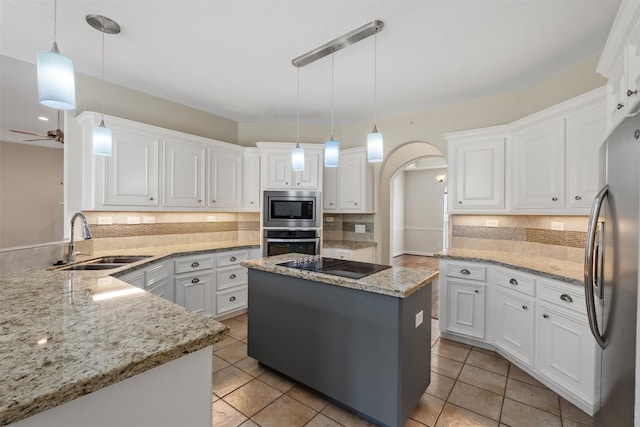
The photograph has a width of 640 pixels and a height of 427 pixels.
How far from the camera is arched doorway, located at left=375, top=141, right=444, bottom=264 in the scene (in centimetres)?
445

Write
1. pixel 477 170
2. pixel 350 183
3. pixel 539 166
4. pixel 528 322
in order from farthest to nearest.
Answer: pixel 350 183, pixel 477 170, pixel 539 166, pixel 528 322

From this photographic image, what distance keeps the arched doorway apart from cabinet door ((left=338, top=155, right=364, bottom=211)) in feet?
1.36

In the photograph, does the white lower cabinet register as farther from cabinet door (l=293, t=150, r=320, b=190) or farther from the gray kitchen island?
cabinet door (l=293, t=150, r=320, b=190)

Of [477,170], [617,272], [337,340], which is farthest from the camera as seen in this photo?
[477,170]

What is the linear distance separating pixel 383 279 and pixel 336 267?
18.5 inches

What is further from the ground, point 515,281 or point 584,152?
point 584,152

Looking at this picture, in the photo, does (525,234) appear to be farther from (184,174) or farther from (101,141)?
(101,141)

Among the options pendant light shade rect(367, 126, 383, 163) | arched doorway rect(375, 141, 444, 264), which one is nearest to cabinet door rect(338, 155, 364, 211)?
arched doorway rect(375, 141, 444, 264)

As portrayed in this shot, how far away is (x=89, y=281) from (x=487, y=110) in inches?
157

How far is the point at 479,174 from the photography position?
305cm

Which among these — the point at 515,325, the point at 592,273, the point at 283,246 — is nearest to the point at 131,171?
the point at 283,246

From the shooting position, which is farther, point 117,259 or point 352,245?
point 352,245

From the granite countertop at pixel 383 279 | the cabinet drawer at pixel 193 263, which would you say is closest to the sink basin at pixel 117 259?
the cabinet drawer at pixel 193 263

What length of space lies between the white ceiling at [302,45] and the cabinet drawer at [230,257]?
6.17 ft
